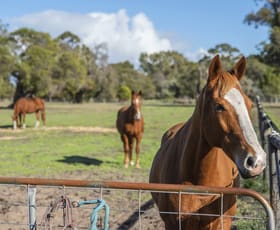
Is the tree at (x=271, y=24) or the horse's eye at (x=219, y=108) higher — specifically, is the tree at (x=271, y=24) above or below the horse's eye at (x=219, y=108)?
above

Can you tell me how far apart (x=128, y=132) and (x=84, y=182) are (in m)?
8.28

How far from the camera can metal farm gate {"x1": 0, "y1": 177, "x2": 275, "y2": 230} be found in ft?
8.05

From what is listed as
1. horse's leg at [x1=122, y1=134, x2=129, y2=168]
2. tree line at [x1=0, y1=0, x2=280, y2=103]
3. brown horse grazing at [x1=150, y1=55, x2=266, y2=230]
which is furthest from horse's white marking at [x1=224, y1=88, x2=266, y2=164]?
tree line at [x1=0, y1=0, x2=280, y2=103]

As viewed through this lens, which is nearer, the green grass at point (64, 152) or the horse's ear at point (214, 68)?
the horse's ear at point (214, 68)

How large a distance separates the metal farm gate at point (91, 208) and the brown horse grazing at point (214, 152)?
158 millimetres

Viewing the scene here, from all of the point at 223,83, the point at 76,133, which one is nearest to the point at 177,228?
the point at 223,83

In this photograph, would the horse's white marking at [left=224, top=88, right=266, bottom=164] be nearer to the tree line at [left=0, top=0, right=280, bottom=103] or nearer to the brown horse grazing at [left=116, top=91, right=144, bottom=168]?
the brown horse grazing at [left=116, top=91, right=144, bottom=168]

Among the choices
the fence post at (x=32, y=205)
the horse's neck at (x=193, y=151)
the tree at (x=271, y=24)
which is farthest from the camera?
the tree at (x=271, y=24)

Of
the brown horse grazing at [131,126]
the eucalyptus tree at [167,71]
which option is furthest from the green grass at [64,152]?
the eucalyptus tree at [167,71]

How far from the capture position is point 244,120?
2518 millimetres

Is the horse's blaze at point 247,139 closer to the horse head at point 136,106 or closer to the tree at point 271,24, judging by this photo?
the horse head at point 136,106

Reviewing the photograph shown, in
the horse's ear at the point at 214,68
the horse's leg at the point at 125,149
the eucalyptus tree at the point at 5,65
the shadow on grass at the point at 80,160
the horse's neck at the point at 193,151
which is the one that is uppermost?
the eucalyptus tree at the point at 5,65

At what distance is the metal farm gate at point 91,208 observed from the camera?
2455 mm

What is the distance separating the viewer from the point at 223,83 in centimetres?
267
